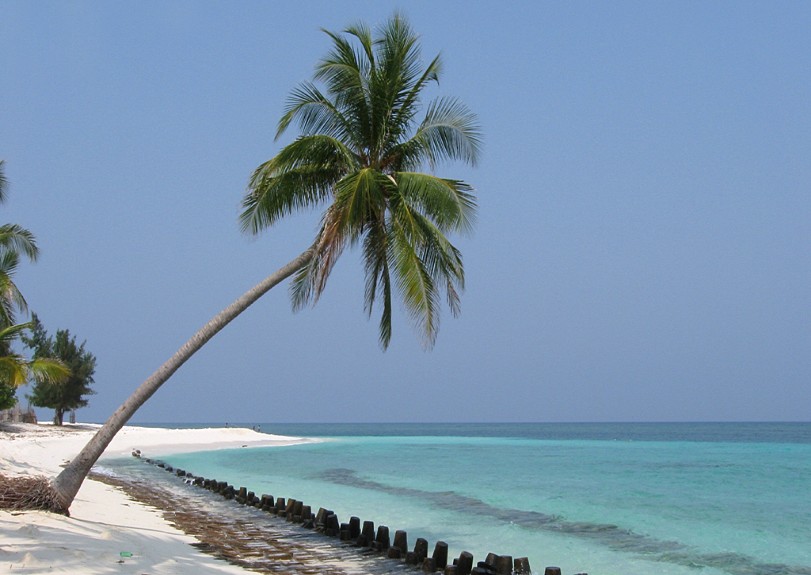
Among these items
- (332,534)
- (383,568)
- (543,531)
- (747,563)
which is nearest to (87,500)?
(332,534)

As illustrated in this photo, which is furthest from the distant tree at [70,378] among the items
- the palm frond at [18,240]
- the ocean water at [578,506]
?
the palm frond at [18,240]

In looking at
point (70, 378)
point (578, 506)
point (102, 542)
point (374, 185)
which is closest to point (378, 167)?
point (374, 185)

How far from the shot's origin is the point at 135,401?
476 inches

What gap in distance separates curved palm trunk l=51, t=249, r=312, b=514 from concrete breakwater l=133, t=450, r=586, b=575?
3.92 meters

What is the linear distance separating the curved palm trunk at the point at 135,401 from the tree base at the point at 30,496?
0.05 metres

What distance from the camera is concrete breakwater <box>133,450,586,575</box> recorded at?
9812 millimetres

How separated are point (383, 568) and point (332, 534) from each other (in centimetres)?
261

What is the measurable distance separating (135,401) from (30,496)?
2.03 meters

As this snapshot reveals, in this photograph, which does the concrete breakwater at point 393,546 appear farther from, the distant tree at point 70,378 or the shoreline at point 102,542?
the distant tree at point 70,378

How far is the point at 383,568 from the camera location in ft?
34.9

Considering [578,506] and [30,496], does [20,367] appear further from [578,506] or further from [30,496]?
[578,506]

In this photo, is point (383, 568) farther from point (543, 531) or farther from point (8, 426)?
point (8, 426)

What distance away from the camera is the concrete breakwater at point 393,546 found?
9.81 metres

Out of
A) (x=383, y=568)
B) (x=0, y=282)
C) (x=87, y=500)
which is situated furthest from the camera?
(x=0, y=282)
